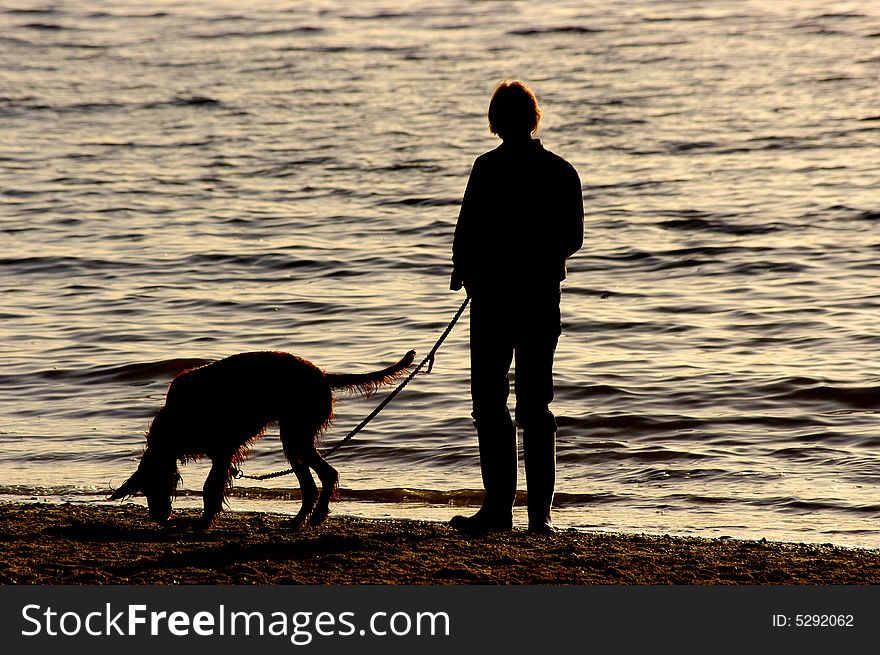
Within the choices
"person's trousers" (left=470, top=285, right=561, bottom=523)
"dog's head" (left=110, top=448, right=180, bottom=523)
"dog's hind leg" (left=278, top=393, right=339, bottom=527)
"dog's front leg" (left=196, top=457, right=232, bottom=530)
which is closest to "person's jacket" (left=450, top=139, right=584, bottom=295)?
"person's trousers" (left=470, top=285, right=561, bottom=523)

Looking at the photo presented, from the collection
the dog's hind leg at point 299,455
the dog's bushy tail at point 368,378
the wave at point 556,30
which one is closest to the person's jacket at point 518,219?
the dog's bushy tail at point 368,378

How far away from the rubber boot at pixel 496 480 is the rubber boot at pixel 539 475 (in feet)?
0.26

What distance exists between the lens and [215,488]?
6.79 meters

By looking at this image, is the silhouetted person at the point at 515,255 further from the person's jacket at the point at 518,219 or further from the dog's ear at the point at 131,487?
the dog's ear at the point at 131,487

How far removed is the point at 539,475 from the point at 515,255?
111 cm

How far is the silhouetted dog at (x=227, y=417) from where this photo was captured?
261 inches

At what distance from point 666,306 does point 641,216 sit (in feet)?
14.7

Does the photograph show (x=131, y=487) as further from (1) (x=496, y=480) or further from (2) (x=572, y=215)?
(2) (x=572, y=215)

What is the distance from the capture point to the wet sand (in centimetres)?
583

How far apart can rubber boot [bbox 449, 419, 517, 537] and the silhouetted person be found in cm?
1

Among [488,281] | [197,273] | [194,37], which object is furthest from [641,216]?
[194,37]

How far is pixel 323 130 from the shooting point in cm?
2372

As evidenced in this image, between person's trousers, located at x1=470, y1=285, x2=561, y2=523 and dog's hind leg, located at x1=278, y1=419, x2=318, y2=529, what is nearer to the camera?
person's trousers, located at x1=470, y1=285, x2=561, y2=523

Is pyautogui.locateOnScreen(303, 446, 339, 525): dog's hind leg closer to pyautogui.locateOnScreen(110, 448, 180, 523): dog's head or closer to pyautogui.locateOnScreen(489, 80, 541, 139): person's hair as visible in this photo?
pyautogui.locateOnScreen(110, 448, 180, 523): dog's head
